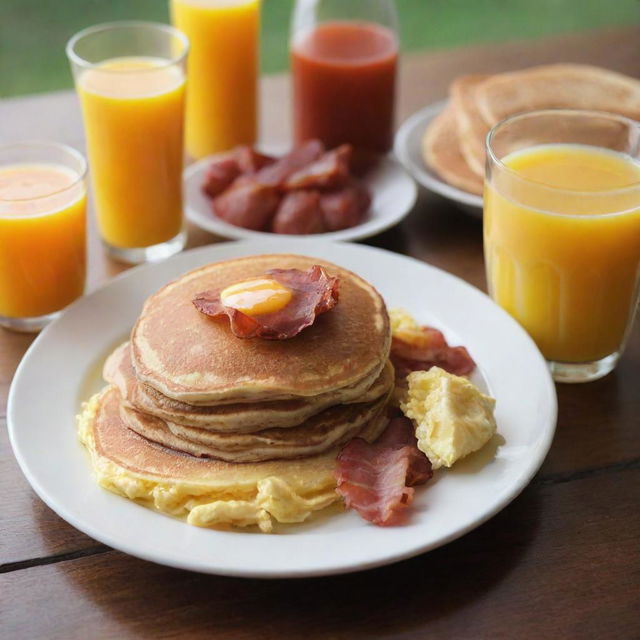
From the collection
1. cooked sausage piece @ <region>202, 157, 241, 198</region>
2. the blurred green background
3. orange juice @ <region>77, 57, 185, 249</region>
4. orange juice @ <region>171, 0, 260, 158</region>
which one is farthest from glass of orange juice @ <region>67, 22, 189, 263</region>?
the blurred green background

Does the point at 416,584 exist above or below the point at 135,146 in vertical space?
below

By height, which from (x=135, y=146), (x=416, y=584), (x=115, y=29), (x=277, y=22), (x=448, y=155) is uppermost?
(x=115, y=29)

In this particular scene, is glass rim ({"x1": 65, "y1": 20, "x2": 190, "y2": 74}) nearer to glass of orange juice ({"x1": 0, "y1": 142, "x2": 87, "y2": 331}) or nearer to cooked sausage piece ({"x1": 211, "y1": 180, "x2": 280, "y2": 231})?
glass of orange juice ({"x1": 0, "y1": 142, "x2": 87, "y2": 331})

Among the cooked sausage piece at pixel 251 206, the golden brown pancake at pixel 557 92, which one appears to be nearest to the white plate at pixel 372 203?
the cooked sausage piece at pixel 251 206

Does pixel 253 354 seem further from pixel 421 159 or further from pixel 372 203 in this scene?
pixel 421 159

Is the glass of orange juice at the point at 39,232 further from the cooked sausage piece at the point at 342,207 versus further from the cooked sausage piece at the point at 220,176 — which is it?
the cooked sausage piece at the point at 342,207

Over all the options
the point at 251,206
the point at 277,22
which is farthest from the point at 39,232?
the point at 277,22
